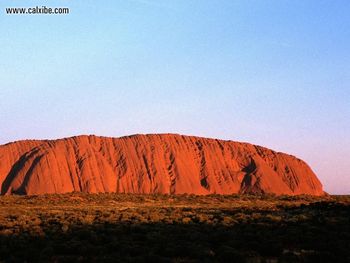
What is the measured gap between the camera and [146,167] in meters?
86.6

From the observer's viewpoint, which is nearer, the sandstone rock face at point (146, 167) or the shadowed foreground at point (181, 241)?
the shadowed foreground at point (181, 241)

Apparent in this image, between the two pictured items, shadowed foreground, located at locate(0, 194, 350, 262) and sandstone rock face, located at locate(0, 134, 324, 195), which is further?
sandstone rock face, located at locate(0, 134, 324, 195)

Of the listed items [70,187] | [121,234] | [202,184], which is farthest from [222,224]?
[202,184]

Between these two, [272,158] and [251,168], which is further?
[272,158]

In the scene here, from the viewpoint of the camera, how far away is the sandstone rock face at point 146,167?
255 ft

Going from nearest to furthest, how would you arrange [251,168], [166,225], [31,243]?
[31,243], [166,225], [251,168]

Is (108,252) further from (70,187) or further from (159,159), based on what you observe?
(159,159)

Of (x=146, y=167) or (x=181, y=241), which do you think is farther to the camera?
(x=146, y=167)

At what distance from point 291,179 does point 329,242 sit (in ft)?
281

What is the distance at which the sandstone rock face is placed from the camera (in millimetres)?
77688

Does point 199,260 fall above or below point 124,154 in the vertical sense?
below

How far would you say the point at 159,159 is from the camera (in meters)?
90.2

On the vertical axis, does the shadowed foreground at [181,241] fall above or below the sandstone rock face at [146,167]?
below

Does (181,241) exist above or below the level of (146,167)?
below
